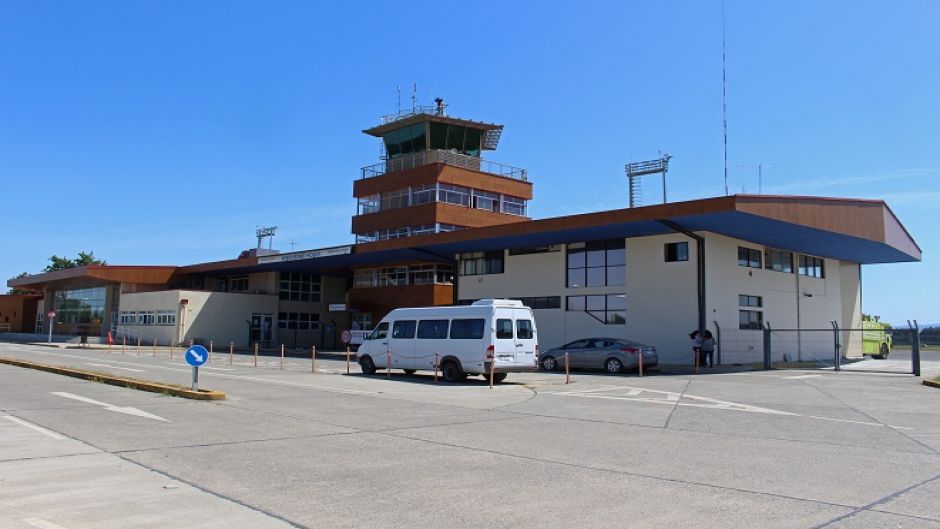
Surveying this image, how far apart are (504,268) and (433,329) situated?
48.4 ft

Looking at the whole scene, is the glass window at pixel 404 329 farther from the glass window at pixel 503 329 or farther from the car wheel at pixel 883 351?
the car wheel at pixel 883 351

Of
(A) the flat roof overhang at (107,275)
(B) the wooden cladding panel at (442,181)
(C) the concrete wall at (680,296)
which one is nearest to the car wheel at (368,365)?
(C) the concrete wall at (680,296)

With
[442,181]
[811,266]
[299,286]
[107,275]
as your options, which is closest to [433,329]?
[811,266]

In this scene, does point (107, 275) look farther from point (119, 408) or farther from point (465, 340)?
point (119, 408)

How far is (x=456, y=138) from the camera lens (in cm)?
5178

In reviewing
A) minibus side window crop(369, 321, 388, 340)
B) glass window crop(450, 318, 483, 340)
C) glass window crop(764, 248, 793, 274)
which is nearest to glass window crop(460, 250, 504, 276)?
glass window crop(764, 248, 793, 274)

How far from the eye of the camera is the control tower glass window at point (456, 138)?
5122 centimetres

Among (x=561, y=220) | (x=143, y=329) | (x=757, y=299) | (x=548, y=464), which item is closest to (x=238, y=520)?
(x=548, y=464)

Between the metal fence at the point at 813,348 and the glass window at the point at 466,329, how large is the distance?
12.5 metres

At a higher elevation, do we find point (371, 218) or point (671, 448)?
point (371, 218)

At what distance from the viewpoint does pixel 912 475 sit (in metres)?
8.23

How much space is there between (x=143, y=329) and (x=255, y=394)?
4081 centimetres

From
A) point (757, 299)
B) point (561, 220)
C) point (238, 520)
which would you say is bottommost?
point (238, 520)

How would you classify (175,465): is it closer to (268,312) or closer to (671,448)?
(671,448)
